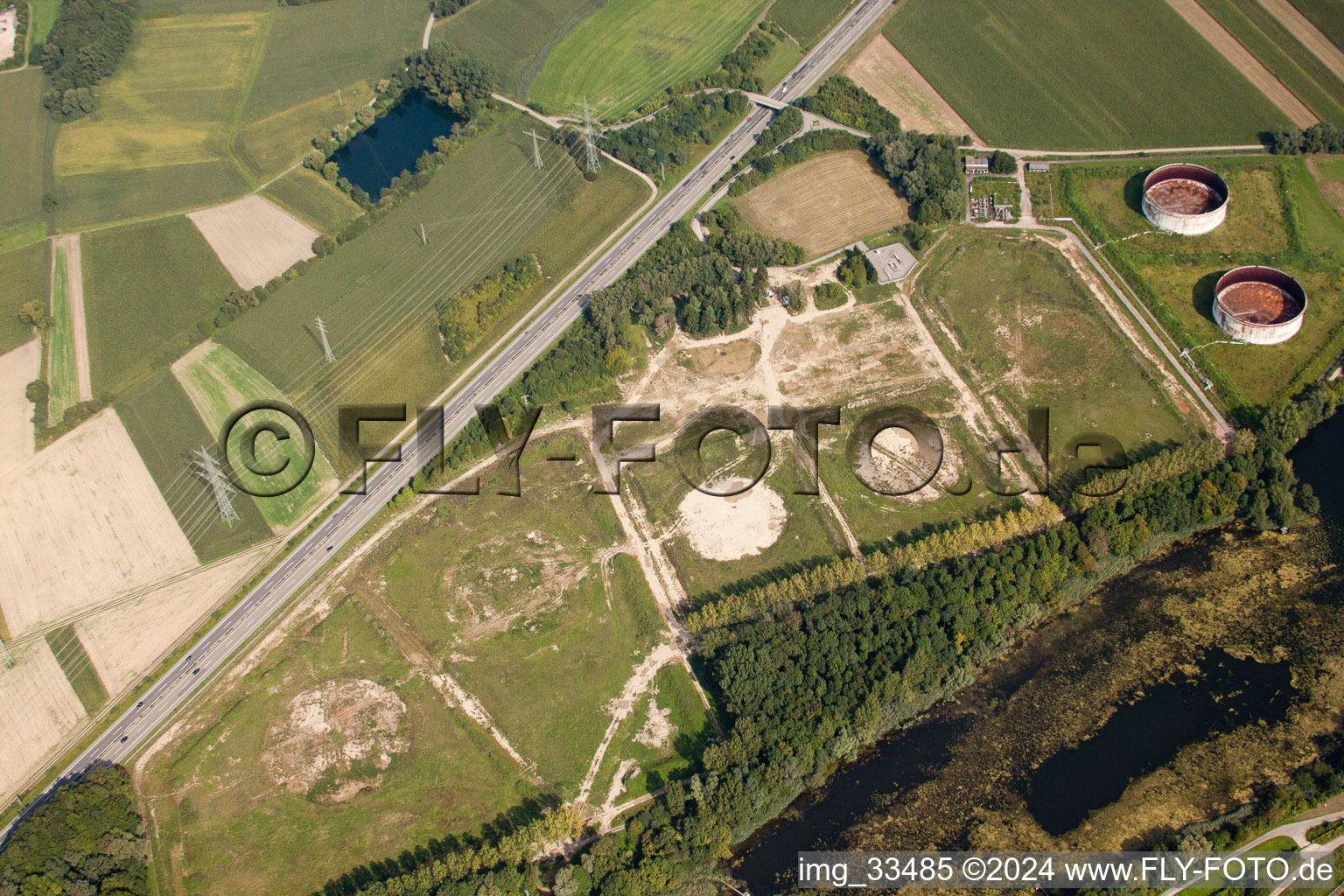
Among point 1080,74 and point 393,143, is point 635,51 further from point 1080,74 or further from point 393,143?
point 1080,74

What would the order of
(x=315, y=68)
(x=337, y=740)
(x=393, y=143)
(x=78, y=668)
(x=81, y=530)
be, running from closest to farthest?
1. (x=337, y=740)
2. (x=78, y=668)
3. (x=81, y=530)
4. (x=393, y=143)
5. (x=315, y=68)

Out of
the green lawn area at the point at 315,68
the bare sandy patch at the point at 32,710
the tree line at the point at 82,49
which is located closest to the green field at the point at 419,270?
the green lawn area at the point at 315,68

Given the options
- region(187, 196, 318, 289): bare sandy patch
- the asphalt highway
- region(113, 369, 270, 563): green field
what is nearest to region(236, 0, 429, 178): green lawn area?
region(187, 196, 318, 289): bare sandy patch

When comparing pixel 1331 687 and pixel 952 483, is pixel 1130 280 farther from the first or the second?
pixel 1331 687

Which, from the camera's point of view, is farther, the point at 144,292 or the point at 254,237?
the point at 254,237


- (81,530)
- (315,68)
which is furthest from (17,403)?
(315,68)

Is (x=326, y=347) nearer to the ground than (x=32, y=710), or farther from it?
farther from it

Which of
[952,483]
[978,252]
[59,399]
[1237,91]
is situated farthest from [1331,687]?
[59,399]
